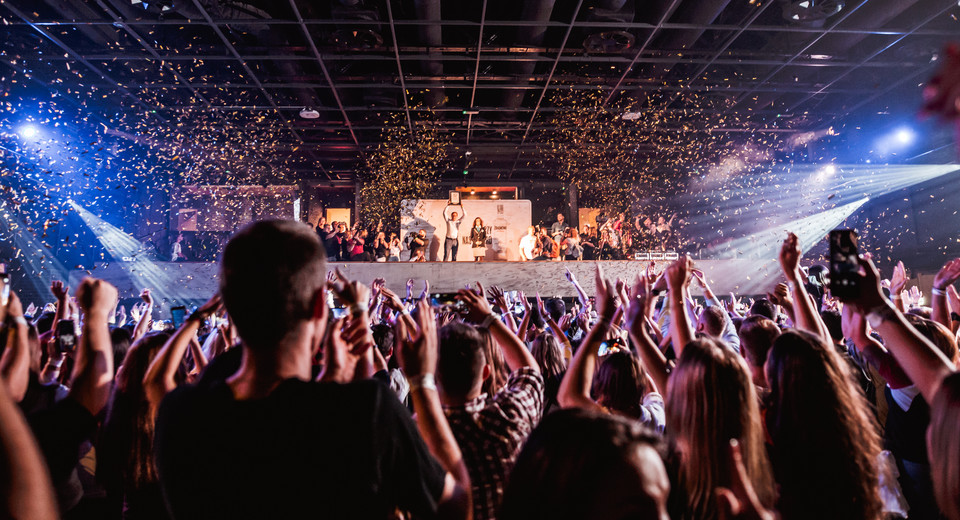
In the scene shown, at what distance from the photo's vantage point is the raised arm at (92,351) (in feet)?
5.81

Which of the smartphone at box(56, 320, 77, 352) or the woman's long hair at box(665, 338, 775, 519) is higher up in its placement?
the smartphone at box(56, 320, 77, 352)

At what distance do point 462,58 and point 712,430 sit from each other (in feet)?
30.5

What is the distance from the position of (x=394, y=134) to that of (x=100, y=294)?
1267 centimetres

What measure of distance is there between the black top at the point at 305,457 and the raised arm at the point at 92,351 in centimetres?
101

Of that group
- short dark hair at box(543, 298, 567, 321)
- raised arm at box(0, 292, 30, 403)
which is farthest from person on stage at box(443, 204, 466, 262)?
raised arm at box(0, 292, 30, 403)

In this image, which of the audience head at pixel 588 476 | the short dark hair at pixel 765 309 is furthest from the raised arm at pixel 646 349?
the short dark hair at pixel 765 309

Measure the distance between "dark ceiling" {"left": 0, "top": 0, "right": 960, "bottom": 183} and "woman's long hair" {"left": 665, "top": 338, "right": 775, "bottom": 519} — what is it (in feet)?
25.1

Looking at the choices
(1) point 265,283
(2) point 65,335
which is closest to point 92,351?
(2) point 65,335

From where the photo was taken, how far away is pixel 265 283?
3.66 feet

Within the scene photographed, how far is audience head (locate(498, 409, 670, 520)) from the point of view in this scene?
33.3 inches

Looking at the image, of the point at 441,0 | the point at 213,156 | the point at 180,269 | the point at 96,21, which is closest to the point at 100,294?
the point at 441,0

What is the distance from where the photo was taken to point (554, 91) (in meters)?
11.6

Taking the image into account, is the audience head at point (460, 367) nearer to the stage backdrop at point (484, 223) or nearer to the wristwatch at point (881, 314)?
the wristwatch at point (881, 314)

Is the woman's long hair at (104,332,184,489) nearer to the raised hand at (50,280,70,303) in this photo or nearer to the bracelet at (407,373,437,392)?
the raised hand at (50,280,70,303)
